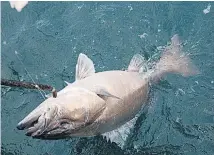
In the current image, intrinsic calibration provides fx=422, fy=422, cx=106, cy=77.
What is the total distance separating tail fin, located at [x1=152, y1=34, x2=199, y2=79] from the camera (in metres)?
6.75

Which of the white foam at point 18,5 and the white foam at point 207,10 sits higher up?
the white foam at point 18,5

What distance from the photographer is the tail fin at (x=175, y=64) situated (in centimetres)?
675

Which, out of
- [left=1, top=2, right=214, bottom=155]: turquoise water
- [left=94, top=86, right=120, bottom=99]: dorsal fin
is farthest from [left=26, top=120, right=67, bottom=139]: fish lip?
[left=1, top=2, right=214, bottom=155]: turquoise water

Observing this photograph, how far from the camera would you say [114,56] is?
23.2 feet

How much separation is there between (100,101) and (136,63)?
61.4 inches

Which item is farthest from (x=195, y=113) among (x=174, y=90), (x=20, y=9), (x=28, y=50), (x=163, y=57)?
(x=20, y=9)

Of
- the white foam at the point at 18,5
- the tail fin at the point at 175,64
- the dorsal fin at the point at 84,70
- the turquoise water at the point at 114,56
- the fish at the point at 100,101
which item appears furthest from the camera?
the white foam at the point at 18,5

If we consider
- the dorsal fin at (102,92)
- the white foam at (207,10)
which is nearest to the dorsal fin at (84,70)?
the dorsal fin at (102,92)

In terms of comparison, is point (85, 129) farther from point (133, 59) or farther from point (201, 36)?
point (201, 36)

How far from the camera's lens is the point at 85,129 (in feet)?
16.6

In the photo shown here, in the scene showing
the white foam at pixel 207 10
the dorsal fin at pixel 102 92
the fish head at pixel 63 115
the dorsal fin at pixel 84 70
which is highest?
the white foam at pixel 207 10

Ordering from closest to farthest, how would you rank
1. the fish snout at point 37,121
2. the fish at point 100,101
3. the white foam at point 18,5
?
the fish snout at point 37,121
the fish at point 100,101
the white foam at point 18,5

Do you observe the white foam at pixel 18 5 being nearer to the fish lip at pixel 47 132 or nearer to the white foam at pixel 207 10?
the white foam at pixel 207 10

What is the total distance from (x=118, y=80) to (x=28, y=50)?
220cm
